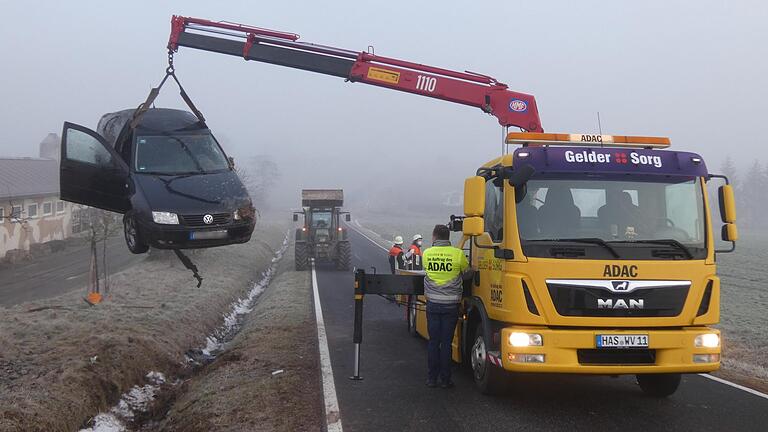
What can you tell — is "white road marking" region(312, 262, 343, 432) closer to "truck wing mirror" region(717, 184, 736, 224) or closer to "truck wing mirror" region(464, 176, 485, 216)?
"truck wing mirror" region(464, 176, 485, 216)

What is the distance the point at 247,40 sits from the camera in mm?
9570

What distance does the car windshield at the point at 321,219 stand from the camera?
2533 cm

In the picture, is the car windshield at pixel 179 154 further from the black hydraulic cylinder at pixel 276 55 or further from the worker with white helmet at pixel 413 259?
the worker with white helmet at pixel 413 259

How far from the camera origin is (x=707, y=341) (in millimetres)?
5992

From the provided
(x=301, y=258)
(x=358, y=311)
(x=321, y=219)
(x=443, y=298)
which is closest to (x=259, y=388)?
(x=358, y=311)

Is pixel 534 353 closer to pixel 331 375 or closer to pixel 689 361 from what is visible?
pixel 689 361

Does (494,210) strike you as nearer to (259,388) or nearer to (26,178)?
(259,388)

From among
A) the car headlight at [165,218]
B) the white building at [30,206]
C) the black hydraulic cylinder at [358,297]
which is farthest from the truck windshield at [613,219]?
the white building at [30,206]

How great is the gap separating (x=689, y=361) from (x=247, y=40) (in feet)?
24.9

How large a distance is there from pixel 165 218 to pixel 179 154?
3.73ft

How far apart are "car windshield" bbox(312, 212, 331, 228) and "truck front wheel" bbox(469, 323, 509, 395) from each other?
729 inches

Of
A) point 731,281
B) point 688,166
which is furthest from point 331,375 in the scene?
point 731,281

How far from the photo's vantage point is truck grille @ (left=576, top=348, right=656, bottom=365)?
5883mm

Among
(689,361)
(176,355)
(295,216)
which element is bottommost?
(176,355)
